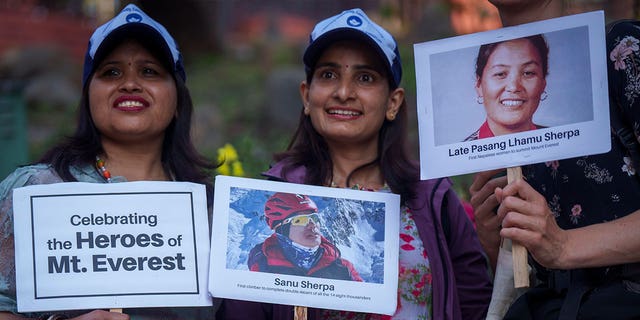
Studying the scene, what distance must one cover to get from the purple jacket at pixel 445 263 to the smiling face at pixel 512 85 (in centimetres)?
57

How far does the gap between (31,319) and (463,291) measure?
1.78 meters

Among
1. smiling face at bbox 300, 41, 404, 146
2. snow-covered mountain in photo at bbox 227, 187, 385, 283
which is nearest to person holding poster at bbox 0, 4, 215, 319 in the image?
snow-covered mountain in photo at bbox 227, 187, 385, 283

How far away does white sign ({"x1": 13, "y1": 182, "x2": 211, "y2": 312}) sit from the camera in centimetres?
319

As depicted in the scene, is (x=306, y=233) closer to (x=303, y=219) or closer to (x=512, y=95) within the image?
(x=303, y=219)

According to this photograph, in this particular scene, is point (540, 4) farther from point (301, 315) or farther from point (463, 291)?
point (301, 315)

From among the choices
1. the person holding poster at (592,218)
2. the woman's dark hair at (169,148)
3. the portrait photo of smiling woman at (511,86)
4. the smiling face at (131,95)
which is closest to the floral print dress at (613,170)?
the person holding poster at (592,218)

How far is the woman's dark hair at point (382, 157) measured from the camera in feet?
12.0

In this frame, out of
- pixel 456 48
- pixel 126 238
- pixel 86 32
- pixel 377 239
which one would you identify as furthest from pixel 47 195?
pixel 86 32

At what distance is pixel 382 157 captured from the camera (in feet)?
12.3

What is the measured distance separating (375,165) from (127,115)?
43.4 inches

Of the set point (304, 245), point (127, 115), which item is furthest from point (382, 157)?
point (127, 115)

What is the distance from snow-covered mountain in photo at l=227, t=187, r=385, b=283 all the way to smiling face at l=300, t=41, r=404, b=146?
36 cm

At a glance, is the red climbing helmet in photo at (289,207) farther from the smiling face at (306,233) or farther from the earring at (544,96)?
the earring at (544,96)

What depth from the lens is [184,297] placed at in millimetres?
3264
